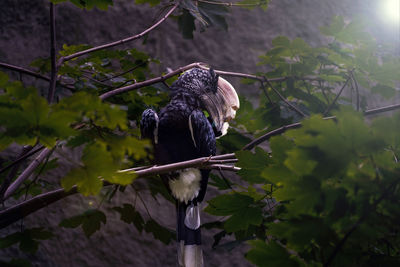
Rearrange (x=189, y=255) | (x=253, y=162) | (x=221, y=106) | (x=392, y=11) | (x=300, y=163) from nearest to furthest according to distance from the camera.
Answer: (x=300, y=163), (x=253, y=162), (x=189, y=255), (x=221, y=106), (x=392, y=11)

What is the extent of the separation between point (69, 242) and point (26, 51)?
0.95 metres

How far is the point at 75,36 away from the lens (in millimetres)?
2027

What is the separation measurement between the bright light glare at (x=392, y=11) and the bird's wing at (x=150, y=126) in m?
2.27

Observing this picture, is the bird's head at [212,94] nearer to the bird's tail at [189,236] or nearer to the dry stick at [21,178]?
the bird's tail at [189,236]

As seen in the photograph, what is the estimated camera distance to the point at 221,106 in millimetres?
1124

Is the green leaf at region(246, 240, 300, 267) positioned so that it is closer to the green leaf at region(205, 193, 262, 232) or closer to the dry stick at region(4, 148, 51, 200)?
the green leaf at region(205, 193, 262, 232)

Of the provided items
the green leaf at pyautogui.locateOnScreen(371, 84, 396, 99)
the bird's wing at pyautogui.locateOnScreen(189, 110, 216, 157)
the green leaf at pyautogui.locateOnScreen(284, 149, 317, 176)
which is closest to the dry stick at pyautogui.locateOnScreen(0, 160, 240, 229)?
the bird's wing at pyautogui.locateOnScreen(189, 110, 216, 157)

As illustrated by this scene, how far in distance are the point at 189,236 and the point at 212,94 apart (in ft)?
1.32

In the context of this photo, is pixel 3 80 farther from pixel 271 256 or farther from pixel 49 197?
pixel 271 256

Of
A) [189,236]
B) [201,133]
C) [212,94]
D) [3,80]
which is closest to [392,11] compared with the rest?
[212,94]

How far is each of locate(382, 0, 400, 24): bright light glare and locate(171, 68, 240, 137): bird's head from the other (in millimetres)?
2038

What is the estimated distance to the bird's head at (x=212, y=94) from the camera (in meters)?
1.09

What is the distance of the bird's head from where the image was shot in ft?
3.58

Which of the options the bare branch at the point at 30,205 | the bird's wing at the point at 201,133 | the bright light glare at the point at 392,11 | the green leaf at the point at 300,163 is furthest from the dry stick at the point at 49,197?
the bright light glare at the point at 392,11
